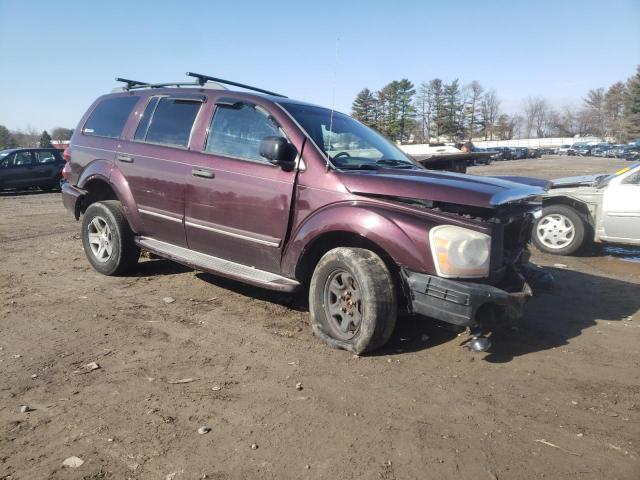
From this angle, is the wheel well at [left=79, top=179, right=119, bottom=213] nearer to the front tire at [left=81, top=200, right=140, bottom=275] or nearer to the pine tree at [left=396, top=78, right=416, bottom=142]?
the front tire at [left=81, top=200, right=140, bottom=275]

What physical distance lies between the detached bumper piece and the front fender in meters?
0.10

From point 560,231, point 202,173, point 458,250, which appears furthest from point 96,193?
point 560,231

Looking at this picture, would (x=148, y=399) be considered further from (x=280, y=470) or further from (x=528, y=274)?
(x=528, y=274)

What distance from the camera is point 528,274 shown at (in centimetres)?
425

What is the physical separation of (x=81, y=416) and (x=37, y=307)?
233 cm

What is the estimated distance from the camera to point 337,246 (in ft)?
13.4

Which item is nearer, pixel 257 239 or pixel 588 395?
pixel 588 395

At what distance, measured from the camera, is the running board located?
163 inches

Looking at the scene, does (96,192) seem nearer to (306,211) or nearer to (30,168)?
(306,211)

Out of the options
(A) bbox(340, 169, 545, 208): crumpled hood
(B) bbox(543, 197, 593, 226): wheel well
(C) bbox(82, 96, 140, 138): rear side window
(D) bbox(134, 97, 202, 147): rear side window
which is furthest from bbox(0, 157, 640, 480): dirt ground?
(B) bbox(543, 197, 593, 226): wheel well

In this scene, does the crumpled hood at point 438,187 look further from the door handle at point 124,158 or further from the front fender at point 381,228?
the door handle at point 124,158

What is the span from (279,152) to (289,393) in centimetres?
182

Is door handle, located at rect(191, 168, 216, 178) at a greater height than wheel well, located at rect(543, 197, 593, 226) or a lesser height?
greater

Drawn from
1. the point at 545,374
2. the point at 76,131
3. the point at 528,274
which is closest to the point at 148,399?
the point at 545,374
